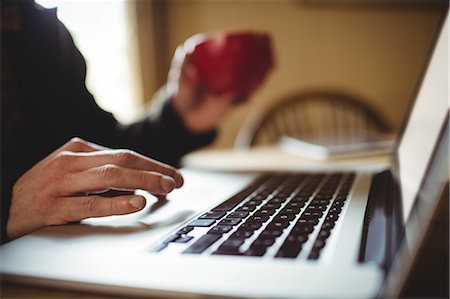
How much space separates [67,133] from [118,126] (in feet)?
0.61

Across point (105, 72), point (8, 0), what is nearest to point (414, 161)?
point (8, 0)

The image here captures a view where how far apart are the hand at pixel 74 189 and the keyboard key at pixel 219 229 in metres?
0.09

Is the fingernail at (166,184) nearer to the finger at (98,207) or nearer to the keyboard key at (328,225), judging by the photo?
the finger at (98,207)

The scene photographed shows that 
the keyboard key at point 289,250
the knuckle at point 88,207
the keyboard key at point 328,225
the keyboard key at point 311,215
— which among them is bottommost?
the keyboard key at point 311,215

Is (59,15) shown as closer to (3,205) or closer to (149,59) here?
(3,205)

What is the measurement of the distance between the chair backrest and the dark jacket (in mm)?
530

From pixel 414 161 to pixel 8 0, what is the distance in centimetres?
57

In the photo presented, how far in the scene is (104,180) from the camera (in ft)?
1.50

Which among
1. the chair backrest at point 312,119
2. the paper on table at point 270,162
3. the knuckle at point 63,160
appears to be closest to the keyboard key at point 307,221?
the knuckle at point 63,160

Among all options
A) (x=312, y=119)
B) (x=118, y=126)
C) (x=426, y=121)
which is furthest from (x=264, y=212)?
(x=312, y=119)

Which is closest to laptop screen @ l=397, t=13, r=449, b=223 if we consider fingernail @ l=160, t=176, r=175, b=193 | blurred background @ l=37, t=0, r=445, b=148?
fingernail @ l=160, t=176, r=175, b=193

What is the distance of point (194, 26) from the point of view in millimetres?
2027

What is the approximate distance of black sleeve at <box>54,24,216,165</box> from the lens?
2.68 feet

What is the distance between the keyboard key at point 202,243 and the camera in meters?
0.36
